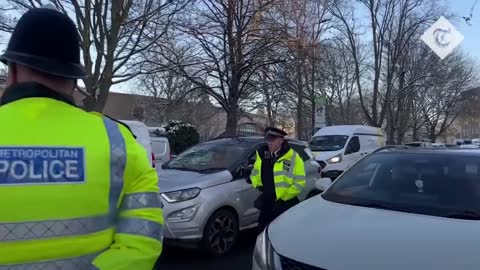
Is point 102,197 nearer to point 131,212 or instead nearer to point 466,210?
point 131,212

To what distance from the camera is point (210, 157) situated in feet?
23.9

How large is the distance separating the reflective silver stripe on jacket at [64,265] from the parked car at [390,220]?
1796 millimetres

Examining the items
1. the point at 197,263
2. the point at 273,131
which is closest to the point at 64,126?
the point at 273,131

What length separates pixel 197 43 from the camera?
20.0m

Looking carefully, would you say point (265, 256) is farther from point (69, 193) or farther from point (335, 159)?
point (335, 159)

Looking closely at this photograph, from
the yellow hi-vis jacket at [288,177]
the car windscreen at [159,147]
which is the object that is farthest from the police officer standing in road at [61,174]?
the car windscreen at [159,147]

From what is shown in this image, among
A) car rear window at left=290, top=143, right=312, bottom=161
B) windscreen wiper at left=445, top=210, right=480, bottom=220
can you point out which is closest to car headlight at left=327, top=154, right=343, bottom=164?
car rear window at left=290, top=143, right=312, bottom=161

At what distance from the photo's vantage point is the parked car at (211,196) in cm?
606

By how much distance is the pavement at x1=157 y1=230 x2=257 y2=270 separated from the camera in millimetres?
5891

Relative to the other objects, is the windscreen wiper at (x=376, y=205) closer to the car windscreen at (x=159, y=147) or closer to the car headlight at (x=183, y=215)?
the car headlight at (x=183, y=215)

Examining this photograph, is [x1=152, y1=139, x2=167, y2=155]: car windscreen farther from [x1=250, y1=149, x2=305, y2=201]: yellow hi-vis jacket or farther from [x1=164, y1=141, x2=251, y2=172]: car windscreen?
[x1=250, y1=149, x2=305, y2=201]: yellow hi-vis jacket

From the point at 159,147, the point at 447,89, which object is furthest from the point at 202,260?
the point at 447,89

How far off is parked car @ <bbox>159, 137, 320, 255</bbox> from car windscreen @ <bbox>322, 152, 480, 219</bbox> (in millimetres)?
1997

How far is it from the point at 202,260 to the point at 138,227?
481cm
